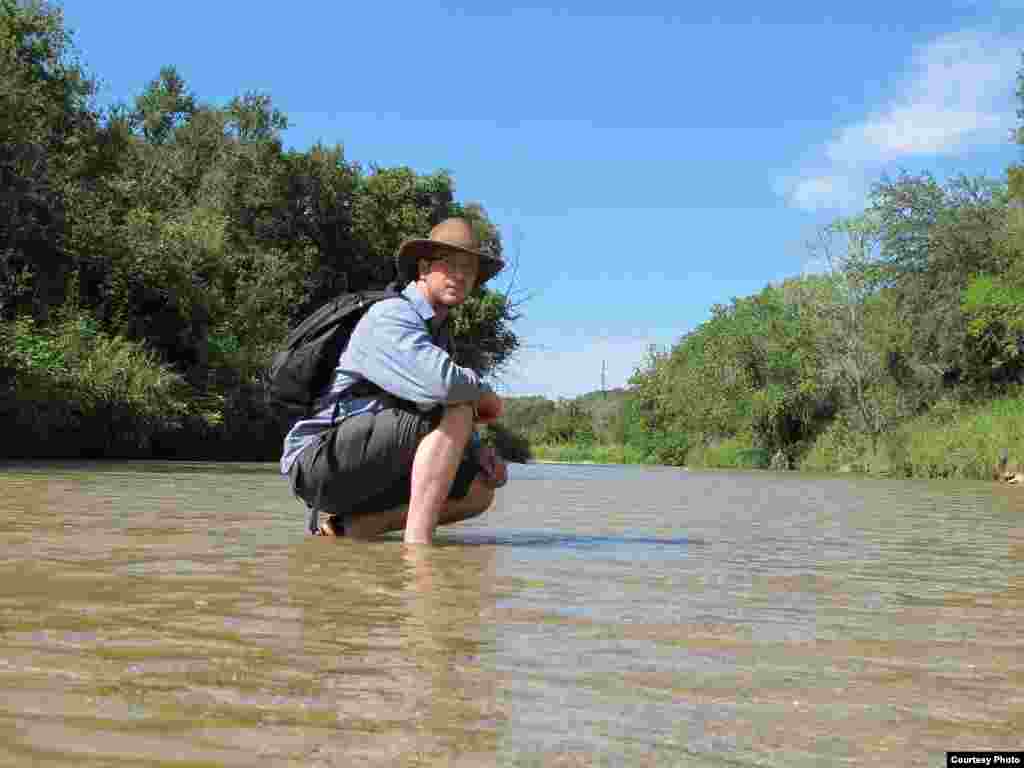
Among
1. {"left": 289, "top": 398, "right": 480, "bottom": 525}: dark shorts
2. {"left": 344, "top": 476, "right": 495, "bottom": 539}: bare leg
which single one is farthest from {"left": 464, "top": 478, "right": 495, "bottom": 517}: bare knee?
{"left": 289, "top": 398, "right": 480, "bottom": 525}: dark shorts

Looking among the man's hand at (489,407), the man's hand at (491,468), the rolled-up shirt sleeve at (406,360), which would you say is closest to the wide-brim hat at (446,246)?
the rolled-up shirt sleeve at (406,360)

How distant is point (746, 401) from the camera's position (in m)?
42.3

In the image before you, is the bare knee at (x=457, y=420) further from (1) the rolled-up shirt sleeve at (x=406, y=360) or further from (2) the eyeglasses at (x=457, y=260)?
(2) the eyeglasses at (x=457, y=260)

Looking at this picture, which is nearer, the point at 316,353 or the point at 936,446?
the point at 316,353

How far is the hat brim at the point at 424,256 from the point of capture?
483 centimetres

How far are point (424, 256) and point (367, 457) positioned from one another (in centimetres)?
90

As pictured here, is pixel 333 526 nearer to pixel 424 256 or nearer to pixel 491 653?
pixel 424 256

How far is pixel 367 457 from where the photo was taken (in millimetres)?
4844

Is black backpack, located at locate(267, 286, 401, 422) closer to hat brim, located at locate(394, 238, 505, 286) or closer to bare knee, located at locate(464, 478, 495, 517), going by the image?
hat brim, located at locate(394, 238, 505, 286)

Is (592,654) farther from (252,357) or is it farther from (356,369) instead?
(252,357)

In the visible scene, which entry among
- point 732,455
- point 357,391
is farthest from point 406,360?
point 732,455

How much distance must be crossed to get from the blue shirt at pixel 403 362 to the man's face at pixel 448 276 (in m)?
0.08

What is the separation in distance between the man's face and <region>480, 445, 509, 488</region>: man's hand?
2.51 ft

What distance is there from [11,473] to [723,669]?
11.0m
